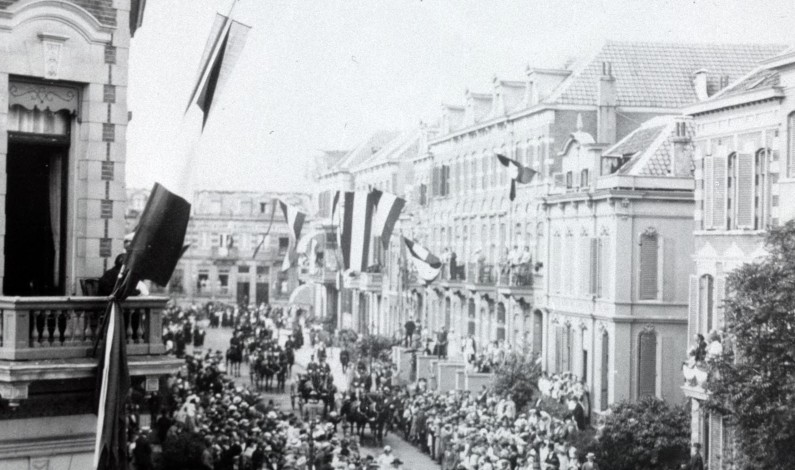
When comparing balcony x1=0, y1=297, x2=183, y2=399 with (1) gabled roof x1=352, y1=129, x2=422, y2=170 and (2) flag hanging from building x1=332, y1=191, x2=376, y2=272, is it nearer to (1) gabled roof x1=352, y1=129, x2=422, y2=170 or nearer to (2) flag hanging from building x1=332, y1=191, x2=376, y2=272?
(2) flag hanging from building x1=332, y1=191, x2=376, y2=272

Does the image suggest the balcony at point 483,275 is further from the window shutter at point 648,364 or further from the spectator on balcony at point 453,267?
the window shutter at point 648,364

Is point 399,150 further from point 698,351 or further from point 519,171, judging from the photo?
point 698,351

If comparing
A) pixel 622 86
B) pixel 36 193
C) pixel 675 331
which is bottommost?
pixel 675 331

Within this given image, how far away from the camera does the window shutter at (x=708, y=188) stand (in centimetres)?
3250

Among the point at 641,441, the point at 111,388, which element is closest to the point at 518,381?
the point at 641,441

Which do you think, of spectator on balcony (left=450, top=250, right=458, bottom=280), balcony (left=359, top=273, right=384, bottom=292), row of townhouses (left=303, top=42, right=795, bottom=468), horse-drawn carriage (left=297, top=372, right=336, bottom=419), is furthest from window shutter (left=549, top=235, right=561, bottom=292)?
balcony (left=359, top=273, right=384, bottom=292)

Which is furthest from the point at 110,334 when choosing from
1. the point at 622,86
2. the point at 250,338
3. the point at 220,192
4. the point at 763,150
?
the point at 220,192

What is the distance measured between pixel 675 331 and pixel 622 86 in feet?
44.0

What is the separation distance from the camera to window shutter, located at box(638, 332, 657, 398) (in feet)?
127

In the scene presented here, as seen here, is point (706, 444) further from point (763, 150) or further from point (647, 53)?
point (647, 53)

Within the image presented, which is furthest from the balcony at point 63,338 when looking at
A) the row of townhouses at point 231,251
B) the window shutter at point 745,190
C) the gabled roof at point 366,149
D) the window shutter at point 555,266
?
the row of townhouses at point 231,251

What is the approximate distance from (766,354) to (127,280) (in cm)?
1509

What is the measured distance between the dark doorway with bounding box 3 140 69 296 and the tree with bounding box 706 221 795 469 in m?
14.6

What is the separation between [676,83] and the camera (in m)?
48.7
